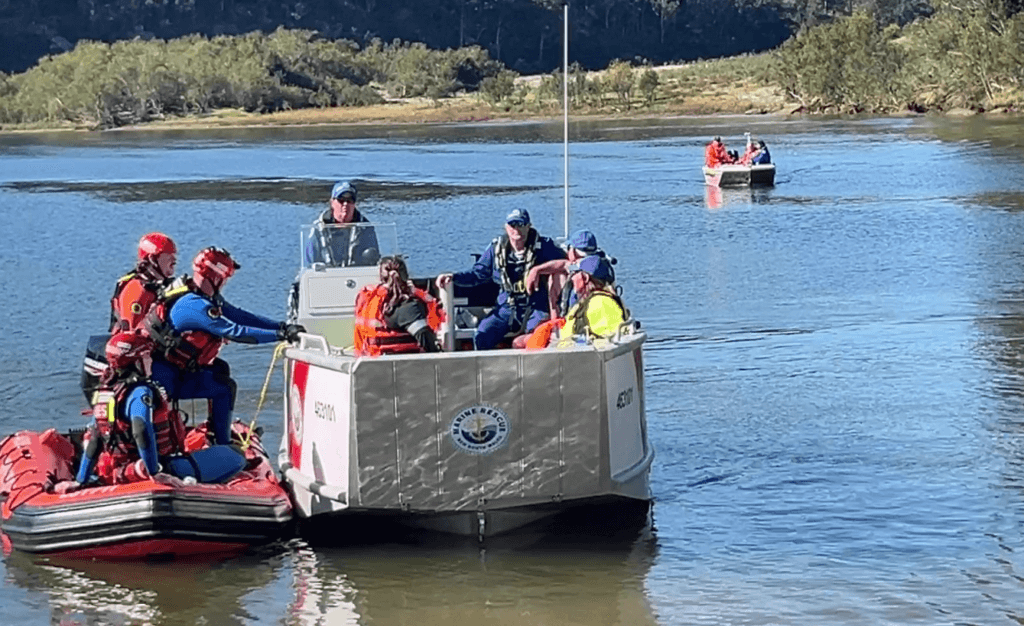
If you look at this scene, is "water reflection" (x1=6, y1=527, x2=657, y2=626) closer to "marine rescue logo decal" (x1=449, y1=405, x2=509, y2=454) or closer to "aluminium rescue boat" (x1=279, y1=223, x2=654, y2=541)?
"aluminium rescue boat" (x1=279, y1=223, x2=654, y2=541)

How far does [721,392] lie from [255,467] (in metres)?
5.91

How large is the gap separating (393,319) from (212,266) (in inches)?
53.2

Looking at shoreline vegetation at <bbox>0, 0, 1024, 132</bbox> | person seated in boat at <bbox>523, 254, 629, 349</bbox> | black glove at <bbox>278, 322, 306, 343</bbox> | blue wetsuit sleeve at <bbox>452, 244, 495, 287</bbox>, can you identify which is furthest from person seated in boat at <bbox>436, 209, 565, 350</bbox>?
shoreline vegetation at <bbox>0, 0, 1024, 132</bbox>

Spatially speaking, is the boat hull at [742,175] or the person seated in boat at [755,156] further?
the person seated in boat at [755,156]

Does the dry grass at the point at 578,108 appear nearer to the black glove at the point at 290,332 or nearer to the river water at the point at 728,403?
the river water at the point at 728,403

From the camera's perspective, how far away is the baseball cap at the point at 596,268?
38.1 feet

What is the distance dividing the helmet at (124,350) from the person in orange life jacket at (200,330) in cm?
36

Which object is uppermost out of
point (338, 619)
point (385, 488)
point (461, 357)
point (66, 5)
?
point (66, 5)

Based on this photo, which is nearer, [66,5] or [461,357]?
[461,357]

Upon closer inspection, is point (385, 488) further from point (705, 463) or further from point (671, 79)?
point (671, 79)

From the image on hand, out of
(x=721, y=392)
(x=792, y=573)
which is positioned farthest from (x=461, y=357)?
(x=721, y=392)

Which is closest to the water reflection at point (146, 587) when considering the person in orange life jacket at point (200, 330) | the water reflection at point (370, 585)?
the water reflection at point (370, 585)

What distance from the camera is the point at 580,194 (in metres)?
45.6

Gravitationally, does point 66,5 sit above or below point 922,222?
above
